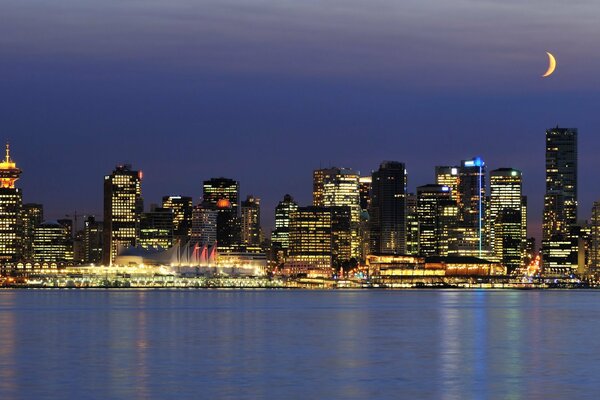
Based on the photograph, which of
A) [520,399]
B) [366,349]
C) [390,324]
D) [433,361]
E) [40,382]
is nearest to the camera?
[520,399]

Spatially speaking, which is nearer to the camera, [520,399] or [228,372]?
[520,399]

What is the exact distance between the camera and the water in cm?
5731

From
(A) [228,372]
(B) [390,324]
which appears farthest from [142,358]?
(B) [390,324]

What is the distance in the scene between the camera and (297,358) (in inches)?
2891

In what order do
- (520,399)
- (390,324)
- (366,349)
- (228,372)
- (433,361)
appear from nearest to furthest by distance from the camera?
(520,399) < (228,372) < (433,361) < (366,349) < (390,324)

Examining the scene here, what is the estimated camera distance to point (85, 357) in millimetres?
74062

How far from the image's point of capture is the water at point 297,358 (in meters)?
57.3

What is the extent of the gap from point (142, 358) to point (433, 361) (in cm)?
1579

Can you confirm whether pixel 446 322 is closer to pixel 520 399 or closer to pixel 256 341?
pixel 256 341

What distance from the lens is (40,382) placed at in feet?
197

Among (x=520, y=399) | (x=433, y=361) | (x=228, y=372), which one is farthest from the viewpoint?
(x=433, y=361)

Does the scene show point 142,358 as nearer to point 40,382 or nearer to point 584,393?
point 40,382

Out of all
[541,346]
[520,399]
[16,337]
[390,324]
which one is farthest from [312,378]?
[390,324]

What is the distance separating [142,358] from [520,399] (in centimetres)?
2592
